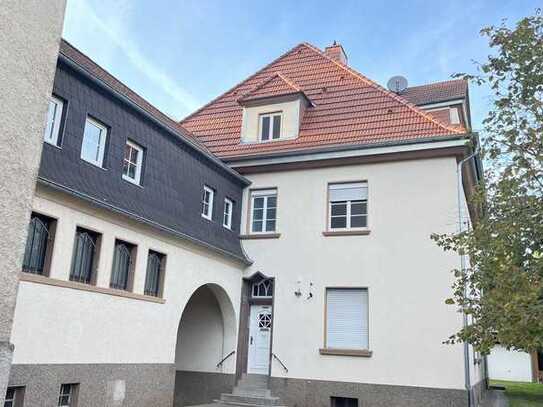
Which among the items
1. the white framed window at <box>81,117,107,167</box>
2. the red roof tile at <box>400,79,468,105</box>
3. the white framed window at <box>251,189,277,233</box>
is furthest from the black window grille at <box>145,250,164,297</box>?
the red roof tile at <box>400,79,468,105</box>

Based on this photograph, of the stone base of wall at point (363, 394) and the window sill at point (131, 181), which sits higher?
the window sill at point (131, 181)

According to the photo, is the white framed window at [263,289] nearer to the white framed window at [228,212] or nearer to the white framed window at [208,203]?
the white framed window at [228,212]

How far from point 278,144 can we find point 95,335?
887 cm

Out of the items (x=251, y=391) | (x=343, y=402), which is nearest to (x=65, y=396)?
(x=251, y=391)

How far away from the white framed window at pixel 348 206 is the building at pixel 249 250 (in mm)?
57

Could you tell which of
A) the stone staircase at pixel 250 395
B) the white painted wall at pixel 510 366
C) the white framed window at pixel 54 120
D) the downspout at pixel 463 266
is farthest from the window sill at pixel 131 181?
the white painted wall at pixel 510 366

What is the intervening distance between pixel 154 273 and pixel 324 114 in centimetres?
794

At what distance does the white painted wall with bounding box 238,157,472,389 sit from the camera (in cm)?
1376

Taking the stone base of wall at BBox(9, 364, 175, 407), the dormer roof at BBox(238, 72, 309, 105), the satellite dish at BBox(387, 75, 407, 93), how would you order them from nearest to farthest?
the stone base of wall at BBox(9, 364, 175, 407), the dormer roof at BBox(238, 72, 309, 105), the satellite dish at BBox(387, 75, 407, 93)

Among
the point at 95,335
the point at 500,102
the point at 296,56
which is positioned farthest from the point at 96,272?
the point at 296,56

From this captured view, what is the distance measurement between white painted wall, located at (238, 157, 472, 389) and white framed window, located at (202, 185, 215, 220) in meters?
1.98

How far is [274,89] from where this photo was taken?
59.2 ft

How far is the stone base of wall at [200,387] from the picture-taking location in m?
15.5

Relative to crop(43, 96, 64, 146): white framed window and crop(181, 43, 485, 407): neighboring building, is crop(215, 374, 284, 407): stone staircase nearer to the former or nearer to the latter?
crop(181, 43, 485, 407): neighboring building
